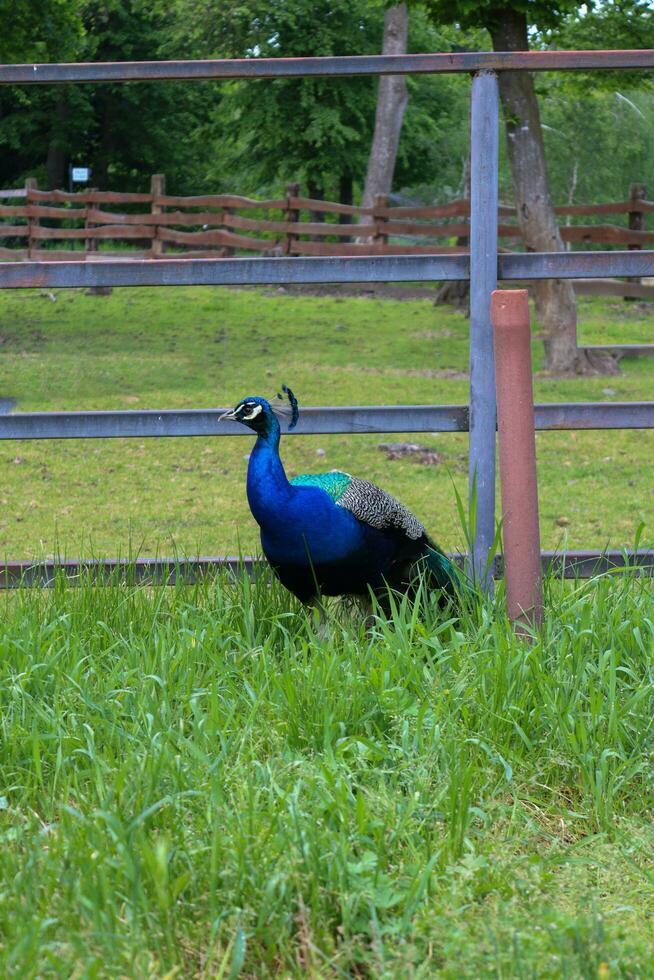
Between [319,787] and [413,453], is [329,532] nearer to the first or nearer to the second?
[319,787]

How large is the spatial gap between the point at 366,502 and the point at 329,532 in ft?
0.69

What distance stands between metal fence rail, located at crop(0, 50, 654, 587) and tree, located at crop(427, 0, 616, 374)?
6569mm

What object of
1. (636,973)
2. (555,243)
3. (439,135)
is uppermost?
(439,135)

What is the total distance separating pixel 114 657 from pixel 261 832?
3.46 feet

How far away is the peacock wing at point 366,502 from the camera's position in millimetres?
4012

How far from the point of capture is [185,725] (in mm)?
3232

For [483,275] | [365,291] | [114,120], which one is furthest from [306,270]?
[114,120]

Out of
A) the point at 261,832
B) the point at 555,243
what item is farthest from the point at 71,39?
the point at 261,832

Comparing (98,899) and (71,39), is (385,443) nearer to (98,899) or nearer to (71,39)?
(98,899)

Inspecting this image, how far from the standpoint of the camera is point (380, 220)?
1939cm

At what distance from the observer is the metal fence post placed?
13.7 feet

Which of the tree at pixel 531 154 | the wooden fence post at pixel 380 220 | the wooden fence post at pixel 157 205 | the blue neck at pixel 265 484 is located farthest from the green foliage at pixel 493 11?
the wooden fence post at pixel 157 205

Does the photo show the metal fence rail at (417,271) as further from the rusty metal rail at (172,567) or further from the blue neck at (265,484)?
the blue neck at (265,484)

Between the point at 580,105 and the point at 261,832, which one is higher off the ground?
the point at 580,105
